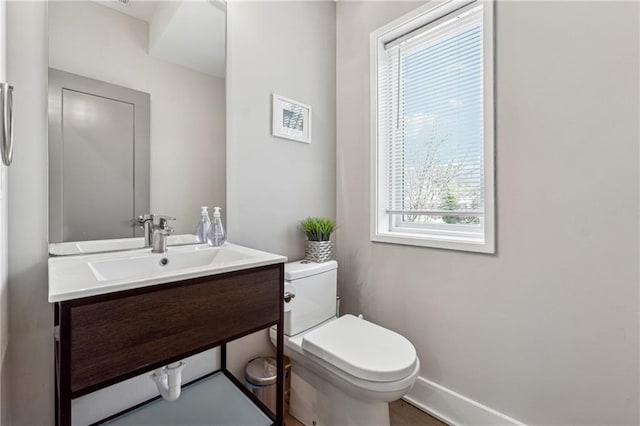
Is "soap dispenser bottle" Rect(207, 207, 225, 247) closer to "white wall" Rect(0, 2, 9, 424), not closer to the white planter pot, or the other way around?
the white planter pot

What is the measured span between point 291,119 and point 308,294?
100 cm

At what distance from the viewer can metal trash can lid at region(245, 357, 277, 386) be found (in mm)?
1343

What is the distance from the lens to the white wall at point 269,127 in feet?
4.77

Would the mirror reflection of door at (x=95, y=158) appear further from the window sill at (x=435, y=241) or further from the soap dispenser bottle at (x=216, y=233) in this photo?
the window sill at (x=435, y=241)

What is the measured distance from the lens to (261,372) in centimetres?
139

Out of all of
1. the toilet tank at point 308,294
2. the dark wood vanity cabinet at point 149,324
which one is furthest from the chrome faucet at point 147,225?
the toilet tank at point 308,294

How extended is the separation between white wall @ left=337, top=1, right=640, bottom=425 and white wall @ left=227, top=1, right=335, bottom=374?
67cm

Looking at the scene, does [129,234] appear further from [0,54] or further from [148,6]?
[148,6]

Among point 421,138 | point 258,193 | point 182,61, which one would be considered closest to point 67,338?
point 258,193

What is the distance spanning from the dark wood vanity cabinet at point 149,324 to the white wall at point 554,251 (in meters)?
0.99

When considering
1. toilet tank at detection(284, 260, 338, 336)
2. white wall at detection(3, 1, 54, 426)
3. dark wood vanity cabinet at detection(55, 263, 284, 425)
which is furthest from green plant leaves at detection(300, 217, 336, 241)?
white wall at detection(3, 1, 54, 426)

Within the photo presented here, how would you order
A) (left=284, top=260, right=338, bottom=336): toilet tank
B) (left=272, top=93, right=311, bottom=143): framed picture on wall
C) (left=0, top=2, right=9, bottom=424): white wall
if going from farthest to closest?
1. (left=272, top=93, right=311, bottom=143): framed picture on wall
2. (left=284, top=260, right=338, bottom=336): toilet tank
3. (left=0, top=2, right=9, bottom=424): white wall

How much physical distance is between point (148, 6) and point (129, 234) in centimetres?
96

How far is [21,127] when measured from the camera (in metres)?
0.96
